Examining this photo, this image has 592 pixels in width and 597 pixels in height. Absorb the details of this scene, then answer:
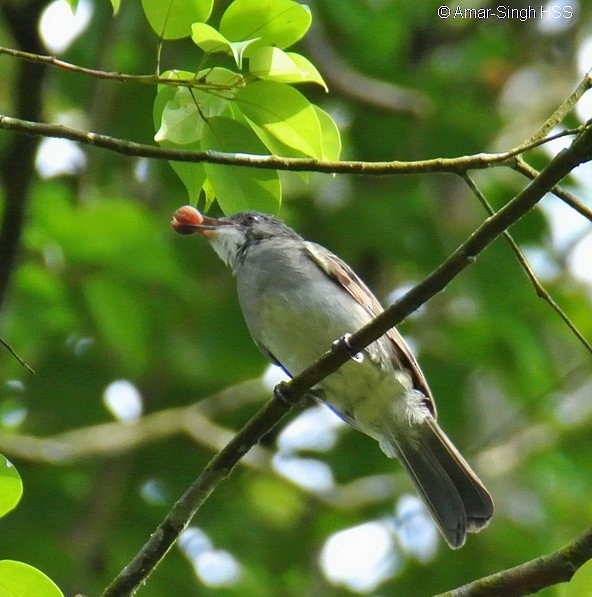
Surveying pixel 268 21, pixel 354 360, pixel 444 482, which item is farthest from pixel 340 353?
pixel 444 482

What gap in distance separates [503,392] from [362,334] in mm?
5504

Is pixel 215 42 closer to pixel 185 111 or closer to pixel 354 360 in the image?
pixel 185 111

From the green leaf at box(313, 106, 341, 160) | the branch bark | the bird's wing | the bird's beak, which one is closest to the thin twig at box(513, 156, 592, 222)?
the green leaf at box(313, 106, 341, 160)

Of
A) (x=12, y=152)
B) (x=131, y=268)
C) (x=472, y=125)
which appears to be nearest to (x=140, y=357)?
(x=131, y=268)

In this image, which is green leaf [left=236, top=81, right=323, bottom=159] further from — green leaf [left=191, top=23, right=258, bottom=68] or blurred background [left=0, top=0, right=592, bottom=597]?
blurred background [left=0, top=0, right=592, bottom=597]

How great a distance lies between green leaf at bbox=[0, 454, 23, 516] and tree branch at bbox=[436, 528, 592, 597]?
1028 mm

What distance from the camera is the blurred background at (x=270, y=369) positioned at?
20.7 ft

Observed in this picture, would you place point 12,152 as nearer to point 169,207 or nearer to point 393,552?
point 169,207

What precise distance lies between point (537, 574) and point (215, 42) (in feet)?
4.55

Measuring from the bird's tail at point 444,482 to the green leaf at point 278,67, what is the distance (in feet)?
7.73

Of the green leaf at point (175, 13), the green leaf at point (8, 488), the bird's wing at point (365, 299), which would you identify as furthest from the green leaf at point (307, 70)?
the bird's wing at point (365, 299)

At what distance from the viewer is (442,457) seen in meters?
4.71

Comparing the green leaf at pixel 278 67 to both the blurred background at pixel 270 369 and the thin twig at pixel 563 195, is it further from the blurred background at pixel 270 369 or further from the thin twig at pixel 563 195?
the blurred background at pixel 270 369

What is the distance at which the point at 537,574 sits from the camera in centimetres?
255
